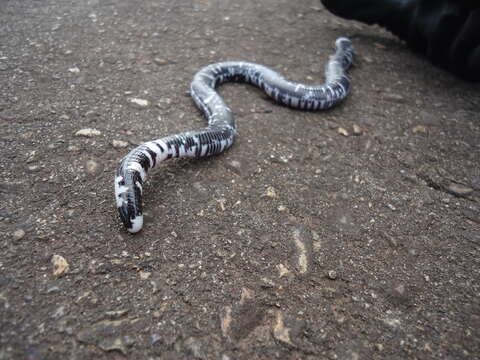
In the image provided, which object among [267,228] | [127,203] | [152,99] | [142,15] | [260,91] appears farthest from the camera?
[142,15]

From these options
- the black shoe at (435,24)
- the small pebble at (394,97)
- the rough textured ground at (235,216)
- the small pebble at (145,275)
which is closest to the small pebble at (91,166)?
the rough textured ground at (235,216)

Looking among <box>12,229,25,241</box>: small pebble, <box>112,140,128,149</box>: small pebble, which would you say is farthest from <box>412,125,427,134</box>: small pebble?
<box>12,229,25,241</box>: small pebble

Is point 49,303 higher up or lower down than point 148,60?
lower down

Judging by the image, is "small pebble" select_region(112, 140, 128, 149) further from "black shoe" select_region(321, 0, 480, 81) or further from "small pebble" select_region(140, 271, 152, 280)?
"black shoe" select_region(321, 0, 480, 81)

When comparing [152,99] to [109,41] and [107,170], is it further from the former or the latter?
[109,41]

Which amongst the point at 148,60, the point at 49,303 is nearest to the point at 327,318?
the point at 49,303

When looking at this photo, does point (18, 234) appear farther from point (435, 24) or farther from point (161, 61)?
point (435, 24)

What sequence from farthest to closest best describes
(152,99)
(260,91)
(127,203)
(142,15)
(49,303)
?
1. (142,15)
2. (260,91)
3. (152,99)
4. (127,203)
5. (49,303)
